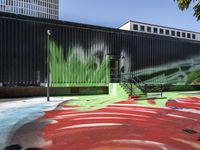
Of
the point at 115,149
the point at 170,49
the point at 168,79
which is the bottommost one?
the point at 115,149

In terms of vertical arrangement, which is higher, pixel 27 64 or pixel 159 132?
pixel 27 64

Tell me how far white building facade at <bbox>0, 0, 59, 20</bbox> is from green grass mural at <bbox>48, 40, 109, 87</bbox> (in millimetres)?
99668

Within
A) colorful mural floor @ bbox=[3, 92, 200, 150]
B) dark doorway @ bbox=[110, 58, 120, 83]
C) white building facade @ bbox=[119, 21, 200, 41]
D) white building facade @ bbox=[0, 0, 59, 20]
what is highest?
white building facade @ bbox=[0, 0, 59, 20]

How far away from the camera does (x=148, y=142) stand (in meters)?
5.62

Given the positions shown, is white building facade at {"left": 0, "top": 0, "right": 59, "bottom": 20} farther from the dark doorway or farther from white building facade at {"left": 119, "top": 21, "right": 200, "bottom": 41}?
the dark doorway

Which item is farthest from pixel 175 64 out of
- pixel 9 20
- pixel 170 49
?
pixel 9 20

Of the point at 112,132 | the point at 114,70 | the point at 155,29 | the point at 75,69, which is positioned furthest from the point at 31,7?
the point at 112,132

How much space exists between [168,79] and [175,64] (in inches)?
78.2

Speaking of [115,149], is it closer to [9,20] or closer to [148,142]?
[148,142]

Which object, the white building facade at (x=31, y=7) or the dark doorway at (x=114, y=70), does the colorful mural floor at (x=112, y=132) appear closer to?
the dark doorway at (x=114, y=70)

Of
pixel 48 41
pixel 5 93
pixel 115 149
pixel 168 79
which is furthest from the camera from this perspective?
pixel 168 79

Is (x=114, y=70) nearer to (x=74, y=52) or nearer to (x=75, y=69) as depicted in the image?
(x=75, y=69)

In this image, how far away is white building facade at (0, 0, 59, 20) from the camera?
108188mm

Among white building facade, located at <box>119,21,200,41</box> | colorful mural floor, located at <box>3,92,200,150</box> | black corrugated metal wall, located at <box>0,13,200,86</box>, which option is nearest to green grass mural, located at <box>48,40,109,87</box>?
black corrugated metal wall, located at <box>0,13,200,86</box>
